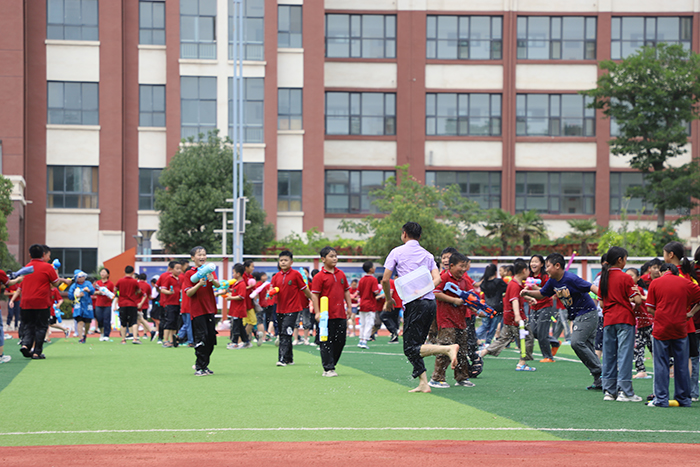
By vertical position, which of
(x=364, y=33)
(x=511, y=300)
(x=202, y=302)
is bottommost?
(x=511, y=300)

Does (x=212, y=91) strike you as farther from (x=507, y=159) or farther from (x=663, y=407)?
(x=663, y=407)

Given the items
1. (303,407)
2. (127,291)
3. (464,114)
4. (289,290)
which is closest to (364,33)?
(464,114)

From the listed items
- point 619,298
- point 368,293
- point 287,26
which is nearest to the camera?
point 619,298

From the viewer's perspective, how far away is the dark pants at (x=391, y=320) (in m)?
21.6

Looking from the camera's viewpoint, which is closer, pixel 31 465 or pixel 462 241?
pixel 31 465

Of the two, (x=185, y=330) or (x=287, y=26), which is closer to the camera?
(x=185, y=330)

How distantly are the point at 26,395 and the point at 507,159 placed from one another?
37.7 m

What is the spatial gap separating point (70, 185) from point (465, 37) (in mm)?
22730

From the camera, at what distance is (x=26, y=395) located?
1049 centimetres

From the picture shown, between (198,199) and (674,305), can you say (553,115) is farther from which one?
(674,305)

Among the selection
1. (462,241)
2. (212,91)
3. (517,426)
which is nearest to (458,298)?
(517,426)

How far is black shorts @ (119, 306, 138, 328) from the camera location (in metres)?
21.4

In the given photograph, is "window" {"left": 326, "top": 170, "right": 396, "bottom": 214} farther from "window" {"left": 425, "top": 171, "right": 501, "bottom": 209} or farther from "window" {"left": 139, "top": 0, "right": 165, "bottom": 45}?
"window" {"left": 139, "top": 0, "right": 165, "bottom": 45}

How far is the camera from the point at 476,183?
45812 millimetres
